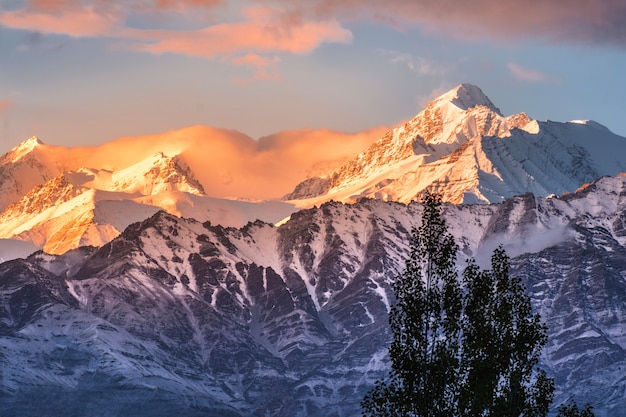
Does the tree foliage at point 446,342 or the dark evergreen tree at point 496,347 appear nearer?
the tree foliage at point 446,342

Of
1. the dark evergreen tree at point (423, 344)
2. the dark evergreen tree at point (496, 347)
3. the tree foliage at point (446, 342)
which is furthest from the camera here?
the dark evergreen tree at point (496, 347)

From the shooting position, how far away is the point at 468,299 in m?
196

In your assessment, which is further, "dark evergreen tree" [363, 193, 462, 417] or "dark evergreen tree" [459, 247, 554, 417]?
"dark evergreen tree" [459, 247, 554, 417]

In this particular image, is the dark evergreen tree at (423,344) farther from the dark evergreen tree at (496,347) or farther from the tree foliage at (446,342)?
the dark evergreen tree at (496,347)

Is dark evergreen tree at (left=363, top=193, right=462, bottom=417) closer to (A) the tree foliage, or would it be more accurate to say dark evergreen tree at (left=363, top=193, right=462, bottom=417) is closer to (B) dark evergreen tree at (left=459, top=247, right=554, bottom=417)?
→ (A) the tree foliage

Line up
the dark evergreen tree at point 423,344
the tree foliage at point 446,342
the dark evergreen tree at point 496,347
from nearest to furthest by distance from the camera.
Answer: the dark evergreen tree at point 423,344 < the tree foliage at point 446,342 < the dark evergreen tree at point 496,347

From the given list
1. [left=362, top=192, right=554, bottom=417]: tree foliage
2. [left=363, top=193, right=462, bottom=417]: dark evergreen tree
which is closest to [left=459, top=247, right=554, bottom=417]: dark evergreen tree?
[left=362, top=192, right=554, bottom=417]: tree foliage

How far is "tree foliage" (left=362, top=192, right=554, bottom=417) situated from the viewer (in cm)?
19000

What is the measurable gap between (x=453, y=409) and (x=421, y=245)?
15699 millimetres

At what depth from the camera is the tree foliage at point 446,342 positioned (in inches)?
7480

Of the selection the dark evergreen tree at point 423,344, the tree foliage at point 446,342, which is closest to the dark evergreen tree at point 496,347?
the tree foliage at point 446,342

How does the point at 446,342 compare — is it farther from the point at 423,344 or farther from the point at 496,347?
the point at 496,347

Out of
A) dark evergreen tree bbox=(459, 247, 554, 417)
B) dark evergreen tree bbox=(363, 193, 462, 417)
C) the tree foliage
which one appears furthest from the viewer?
dark evergreen tree bbox=(459, 247, 554, 417)

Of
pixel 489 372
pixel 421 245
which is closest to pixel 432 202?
pixel 421 245
